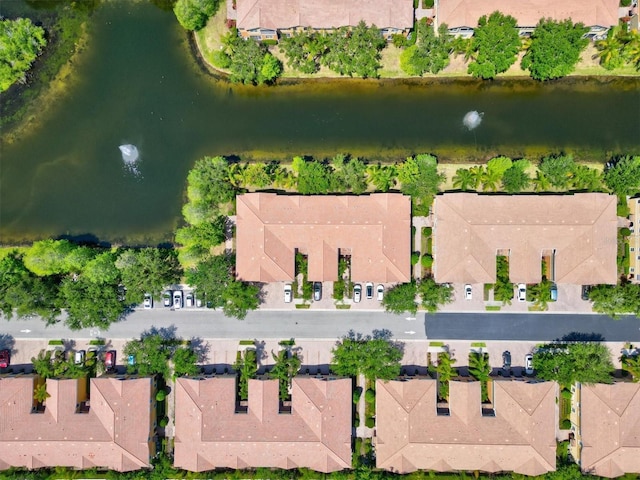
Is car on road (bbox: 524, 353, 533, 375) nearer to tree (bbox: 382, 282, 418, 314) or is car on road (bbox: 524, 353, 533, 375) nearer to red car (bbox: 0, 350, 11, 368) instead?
tree (bbox: 382, 282, 418, 314)

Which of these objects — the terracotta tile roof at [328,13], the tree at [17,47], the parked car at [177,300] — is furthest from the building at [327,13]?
the parked car at [177,300]

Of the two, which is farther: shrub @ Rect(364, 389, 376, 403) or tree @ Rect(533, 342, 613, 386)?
shrub @ Rect(364, 389, 376, 403)

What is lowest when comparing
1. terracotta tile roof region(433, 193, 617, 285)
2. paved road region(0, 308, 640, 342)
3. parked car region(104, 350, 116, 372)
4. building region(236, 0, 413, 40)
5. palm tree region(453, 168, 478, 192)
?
parked car region(104, 350, 116, 372)

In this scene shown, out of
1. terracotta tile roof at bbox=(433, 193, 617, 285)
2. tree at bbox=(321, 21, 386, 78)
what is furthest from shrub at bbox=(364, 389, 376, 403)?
tree at bbox=(321, 21, 386, 78)

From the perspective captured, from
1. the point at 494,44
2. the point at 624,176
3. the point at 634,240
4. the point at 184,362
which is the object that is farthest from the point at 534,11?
the point at 184,362

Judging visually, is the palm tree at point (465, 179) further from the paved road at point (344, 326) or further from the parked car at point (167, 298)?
the parked car at point (167, 298)
